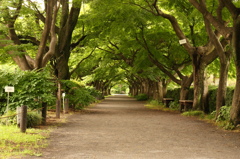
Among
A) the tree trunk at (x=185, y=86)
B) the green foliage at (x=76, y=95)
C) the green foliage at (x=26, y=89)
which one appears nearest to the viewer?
the green foliage at (x=26, y=89)

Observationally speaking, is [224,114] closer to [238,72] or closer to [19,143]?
[238,72]

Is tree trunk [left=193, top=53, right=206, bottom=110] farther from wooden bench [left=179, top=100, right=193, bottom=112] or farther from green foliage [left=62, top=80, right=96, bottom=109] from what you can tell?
green foliage [left=62, top=80, right=96, bottom=109]

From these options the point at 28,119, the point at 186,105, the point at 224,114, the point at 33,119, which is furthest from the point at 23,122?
the point at 186,105

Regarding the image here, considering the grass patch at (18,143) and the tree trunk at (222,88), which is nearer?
the grass patch at (18,143)

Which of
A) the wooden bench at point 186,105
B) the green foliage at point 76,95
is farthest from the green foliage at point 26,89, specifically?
the wooden bench at point 186,105

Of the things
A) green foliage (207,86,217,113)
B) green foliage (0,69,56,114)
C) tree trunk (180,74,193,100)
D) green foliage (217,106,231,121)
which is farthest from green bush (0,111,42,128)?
tree trunk (180,74,193,100)

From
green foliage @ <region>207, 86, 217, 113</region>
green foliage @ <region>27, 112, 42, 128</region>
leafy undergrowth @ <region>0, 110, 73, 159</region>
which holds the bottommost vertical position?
leafy undergrowth @ <region>0, 110, 73, 159</region>

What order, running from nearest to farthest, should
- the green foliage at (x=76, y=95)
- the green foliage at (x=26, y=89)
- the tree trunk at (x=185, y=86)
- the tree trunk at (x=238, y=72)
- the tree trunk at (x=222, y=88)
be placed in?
the tree trunk at (x=238, y=72) < the green foliage at (x=26, y=89) < the tree trunk at (x=222, y=88) < the green foliage at (x=76, y=95) < the tree trunk at (x=185, y=86)

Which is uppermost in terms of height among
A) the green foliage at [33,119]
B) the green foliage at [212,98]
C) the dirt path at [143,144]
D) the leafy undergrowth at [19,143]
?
the green foliage at [212,98]

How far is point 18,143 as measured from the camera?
293 inches

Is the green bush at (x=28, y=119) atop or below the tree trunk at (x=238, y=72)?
below

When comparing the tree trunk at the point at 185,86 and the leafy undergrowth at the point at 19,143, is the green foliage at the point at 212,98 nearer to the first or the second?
the tree trunk at the point at 185,86

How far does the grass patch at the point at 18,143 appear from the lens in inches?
253

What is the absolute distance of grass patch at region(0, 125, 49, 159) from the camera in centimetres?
643
